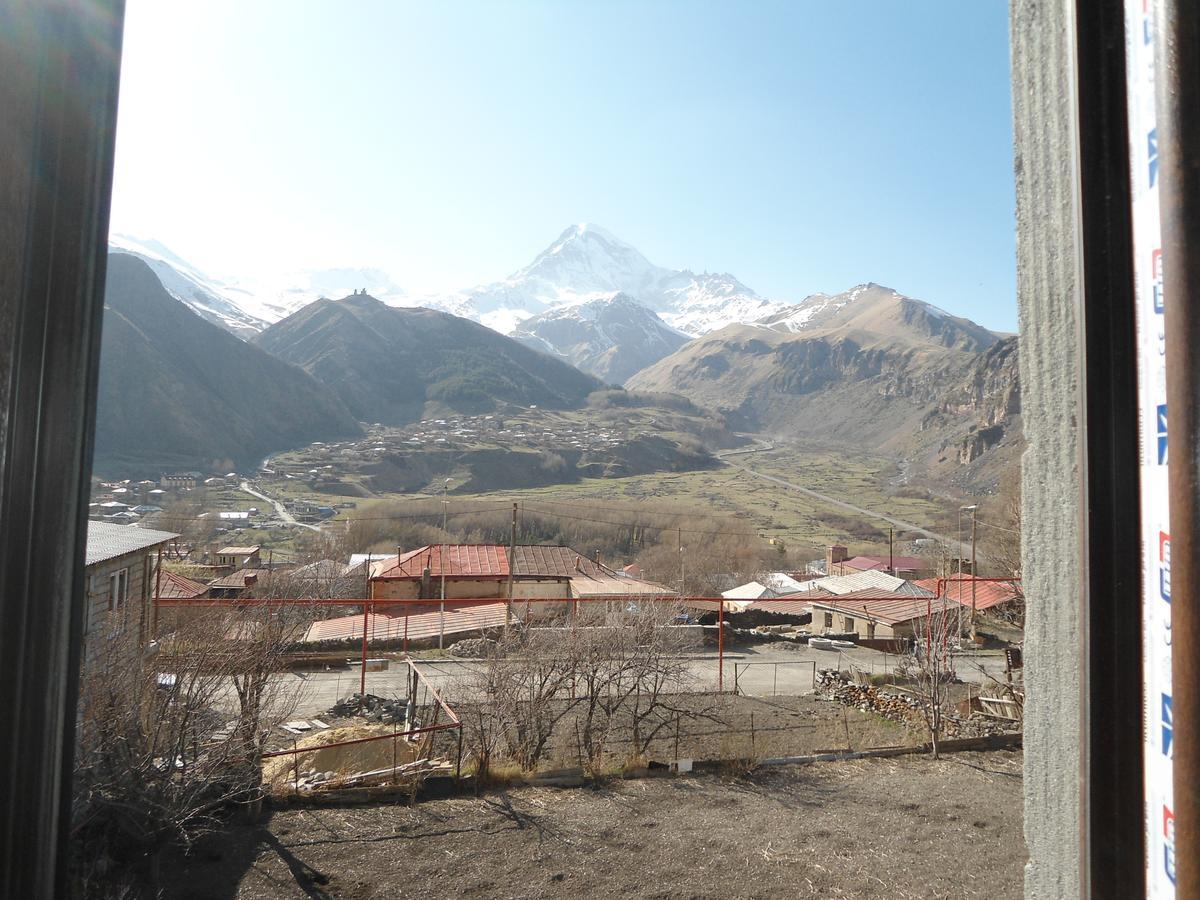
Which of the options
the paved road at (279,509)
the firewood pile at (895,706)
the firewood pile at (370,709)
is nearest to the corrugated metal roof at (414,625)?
the firewood pile at (370,709)

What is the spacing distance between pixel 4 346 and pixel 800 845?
7.37 metres

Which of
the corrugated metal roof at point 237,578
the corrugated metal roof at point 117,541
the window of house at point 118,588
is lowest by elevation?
the corrugated metal roof at point 237,578

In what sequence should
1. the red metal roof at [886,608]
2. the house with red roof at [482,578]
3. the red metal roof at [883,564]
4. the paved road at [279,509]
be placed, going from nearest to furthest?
1. the red metal roof at [886,608]
2. the house with red roof at [482,578]
3. the red metal roof at [883,564]
4. the paved road at [279,509]

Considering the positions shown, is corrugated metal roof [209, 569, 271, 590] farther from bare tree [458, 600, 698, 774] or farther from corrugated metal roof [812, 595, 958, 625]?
corrugated metal roof [812, 595, 958, 625]

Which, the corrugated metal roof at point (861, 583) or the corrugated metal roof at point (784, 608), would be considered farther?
the corrugated metal roof at point (784, 608)

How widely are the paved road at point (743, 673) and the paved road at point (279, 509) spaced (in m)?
31.7

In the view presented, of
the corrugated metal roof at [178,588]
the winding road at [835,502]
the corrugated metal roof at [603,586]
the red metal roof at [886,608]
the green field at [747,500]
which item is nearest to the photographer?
the corrugated metal roof at [178,588]

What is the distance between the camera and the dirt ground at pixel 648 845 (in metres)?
5.73

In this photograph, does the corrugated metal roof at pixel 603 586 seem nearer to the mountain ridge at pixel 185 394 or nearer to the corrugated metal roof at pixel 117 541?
the corrugated metal roof at pixel 117 541

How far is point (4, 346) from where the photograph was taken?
2.00ft

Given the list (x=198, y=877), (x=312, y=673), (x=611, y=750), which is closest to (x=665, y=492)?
(x=312, y=673)

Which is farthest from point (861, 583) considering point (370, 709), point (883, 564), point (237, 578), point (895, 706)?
point (237, 578)

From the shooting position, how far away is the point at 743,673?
58.2ft

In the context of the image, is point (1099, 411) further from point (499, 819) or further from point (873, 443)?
point (873, 443)
